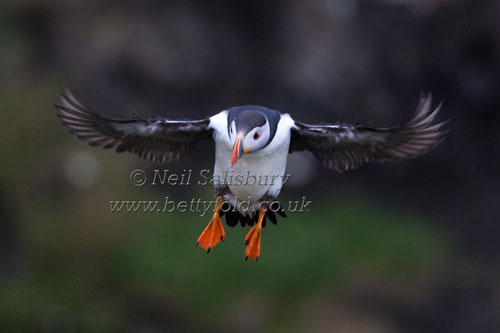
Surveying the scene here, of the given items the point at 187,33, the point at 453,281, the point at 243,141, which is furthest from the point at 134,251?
the point at 243,141

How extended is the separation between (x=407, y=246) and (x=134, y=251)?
15.4 feet

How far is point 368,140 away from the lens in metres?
5.55

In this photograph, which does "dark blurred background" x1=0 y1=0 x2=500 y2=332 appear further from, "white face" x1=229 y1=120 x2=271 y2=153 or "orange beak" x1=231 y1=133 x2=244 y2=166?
"orange beak" x1=231 y1=133 x2=244 y2=166

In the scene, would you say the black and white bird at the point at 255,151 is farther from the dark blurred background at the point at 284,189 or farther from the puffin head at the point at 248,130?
the dark blurred background at the point at 284,189

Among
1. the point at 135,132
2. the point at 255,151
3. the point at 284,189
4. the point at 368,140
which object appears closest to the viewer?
the point at 255,151

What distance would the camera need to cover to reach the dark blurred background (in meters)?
11.6

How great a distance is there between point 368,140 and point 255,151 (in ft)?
3.71

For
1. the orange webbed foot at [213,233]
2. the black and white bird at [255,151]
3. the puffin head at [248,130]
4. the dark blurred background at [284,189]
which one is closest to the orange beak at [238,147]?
the puffin head at [248,130]

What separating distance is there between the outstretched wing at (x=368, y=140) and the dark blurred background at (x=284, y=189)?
6.30 meters

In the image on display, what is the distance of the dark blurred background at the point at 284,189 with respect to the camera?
458 inches

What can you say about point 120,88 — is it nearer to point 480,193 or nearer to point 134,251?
point 134,251
